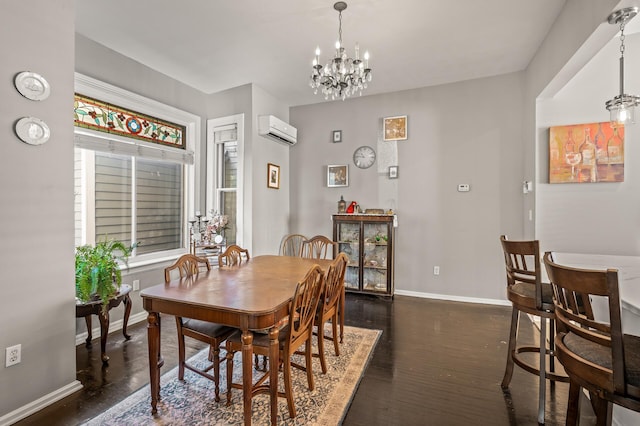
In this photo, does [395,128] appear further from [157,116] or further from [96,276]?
[96,276]

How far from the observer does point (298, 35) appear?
3.04m

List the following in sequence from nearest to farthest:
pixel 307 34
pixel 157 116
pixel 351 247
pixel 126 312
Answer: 1. pixel 126 312
2. pixel 307 34
3. pixel 157 116
4. pixel 351 247

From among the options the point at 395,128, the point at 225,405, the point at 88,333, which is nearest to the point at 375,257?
the point at 395,128

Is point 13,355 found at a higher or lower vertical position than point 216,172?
lower

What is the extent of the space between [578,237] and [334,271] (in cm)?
272

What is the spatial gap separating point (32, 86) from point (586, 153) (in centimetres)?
473

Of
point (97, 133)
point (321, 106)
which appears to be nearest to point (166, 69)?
point (97, 133)

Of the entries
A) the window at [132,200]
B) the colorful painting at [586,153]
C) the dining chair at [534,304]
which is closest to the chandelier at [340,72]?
the dining chair at [534,304]

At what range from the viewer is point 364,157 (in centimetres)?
465

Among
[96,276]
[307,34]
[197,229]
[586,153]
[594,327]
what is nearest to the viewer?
[594,327]

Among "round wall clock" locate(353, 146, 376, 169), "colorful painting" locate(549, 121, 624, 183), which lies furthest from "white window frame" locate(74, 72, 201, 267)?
"colorful painting" locate(549, 121, 624, 183)

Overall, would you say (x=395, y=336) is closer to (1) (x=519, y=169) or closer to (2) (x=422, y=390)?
(2) (x=422, y=390)

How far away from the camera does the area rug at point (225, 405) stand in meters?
1.84

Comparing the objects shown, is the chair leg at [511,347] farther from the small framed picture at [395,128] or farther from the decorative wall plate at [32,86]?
the decorative wall plate at [32,86]
